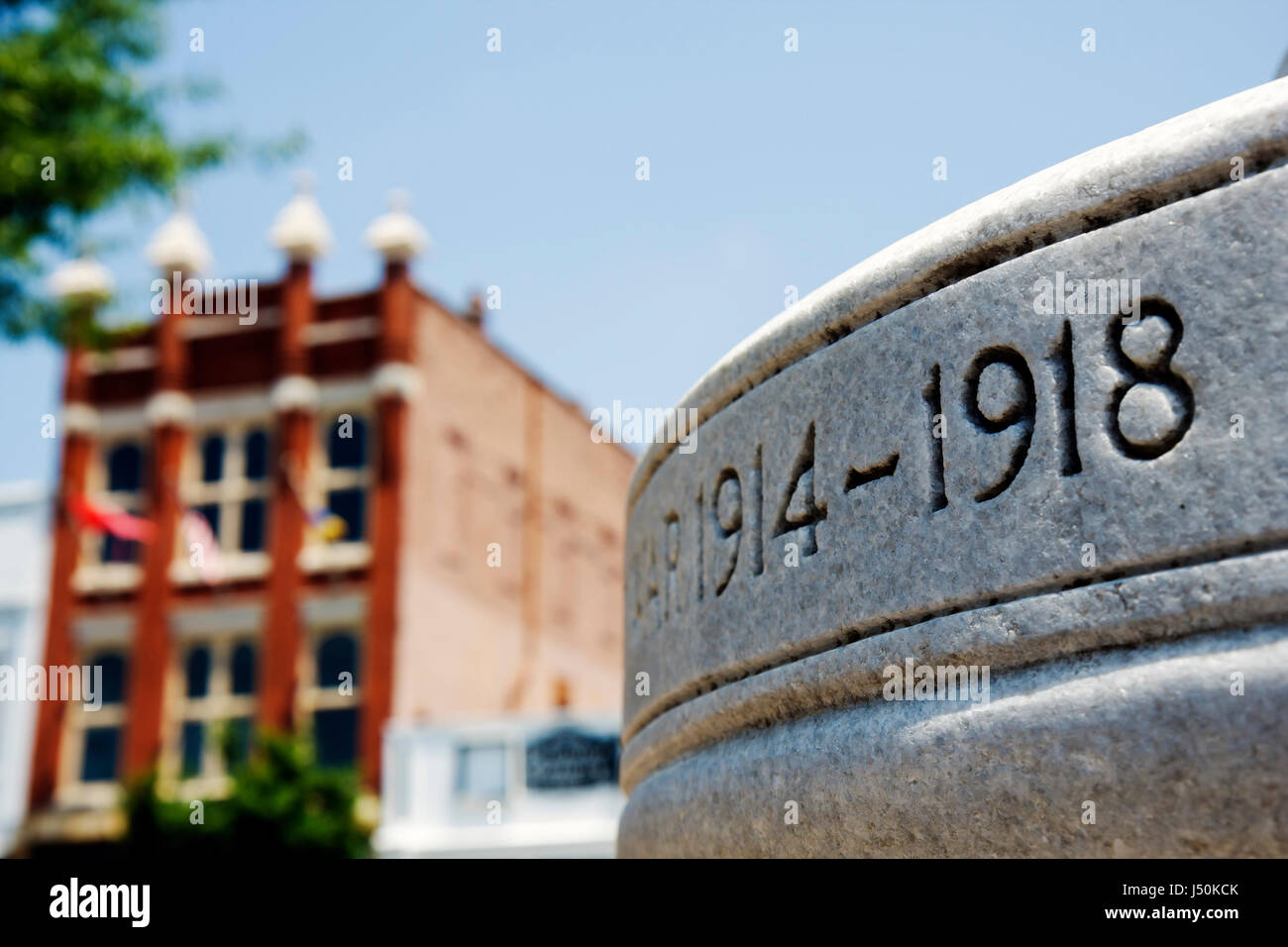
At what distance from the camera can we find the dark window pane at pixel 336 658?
829 inches

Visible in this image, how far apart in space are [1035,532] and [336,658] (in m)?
19.9

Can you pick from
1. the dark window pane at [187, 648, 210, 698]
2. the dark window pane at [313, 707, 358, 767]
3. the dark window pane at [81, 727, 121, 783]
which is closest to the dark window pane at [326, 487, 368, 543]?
the dark window pane at [313, 707, 358, 767]

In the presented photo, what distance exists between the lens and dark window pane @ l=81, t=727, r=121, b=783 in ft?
71.9

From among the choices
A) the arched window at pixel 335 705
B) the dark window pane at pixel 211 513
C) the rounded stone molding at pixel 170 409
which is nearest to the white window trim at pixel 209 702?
the arched window at pixel 335 705

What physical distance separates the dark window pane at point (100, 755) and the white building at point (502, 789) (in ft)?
16.9

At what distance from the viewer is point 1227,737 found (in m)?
1.92

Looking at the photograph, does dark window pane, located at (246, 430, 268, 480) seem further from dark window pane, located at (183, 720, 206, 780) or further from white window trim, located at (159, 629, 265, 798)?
dark window pane, located at (183, 720, 206, 780)

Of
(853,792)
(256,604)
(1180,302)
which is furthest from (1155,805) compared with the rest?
(256,604)

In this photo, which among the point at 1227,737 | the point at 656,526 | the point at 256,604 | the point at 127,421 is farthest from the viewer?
the point at 127,421

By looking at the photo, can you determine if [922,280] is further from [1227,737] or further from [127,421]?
[127,421]

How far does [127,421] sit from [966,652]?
22.9 meters

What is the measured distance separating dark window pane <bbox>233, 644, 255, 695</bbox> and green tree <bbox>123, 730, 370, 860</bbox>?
3.61 meters
